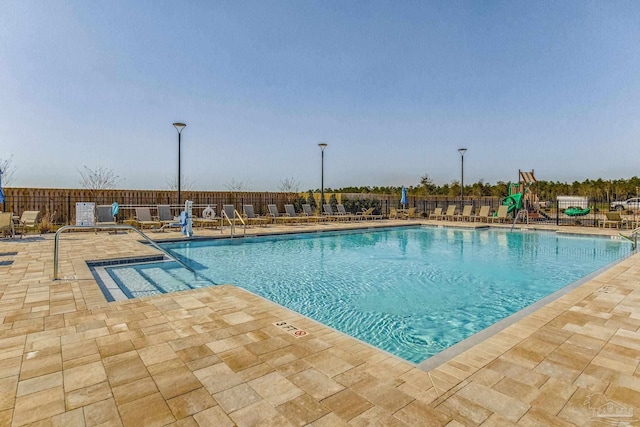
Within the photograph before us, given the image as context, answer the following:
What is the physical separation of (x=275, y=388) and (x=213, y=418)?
44 cm

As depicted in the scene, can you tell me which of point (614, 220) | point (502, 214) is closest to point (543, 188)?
point (502, 214)

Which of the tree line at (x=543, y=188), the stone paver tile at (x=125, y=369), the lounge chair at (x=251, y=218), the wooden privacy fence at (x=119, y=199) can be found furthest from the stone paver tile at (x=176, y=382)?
the tree line at (x=543, y=188)

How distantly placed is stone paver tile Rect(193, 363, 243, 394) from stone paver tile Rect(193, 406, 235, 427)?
8.7 inches

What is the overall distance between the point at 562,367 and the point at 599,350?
57cm

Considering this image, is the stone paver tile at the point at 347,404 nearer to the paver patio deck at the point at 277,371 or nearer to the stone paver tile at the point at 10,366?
the paver patio deck at the point at 277,371

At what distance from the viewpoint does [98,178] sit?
17922 millimetres

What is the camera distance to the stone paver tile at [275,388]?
7.20 ft

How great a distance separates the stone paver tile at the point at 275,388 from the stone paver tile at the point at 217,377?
134 mm

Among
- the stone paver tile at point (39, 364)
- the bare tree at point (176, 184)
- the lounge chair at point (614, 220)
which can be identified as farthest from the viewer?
the bare tree at point (176, 184)

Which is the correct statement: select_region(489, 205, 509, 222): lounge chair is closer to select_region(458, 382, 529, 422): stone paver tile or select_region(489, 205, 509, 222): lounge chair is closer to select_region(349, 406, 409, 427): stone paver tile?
select_region(458, 382, 529, 422): stone paver tile

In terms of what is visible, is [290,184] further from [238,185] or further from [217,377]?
[217,377]

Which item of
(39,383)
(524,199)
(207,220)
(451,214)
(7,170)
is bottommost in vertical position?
(39,383)

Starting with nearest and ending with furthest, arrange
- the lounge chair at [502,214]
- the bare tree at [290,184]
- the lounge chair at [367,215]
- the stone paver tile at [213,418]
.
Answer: the stone paver tile at [213,418] < the lounge chair at [502,214] < the lounge chair at [367,215] < the bare tree at [290,184]

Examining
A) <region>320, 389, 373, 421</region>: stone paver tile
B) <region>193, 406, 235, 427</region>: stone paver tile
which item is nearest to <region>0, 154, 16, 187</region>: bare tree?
<region>193, 406, 235, 427</region>: stone paver tile
